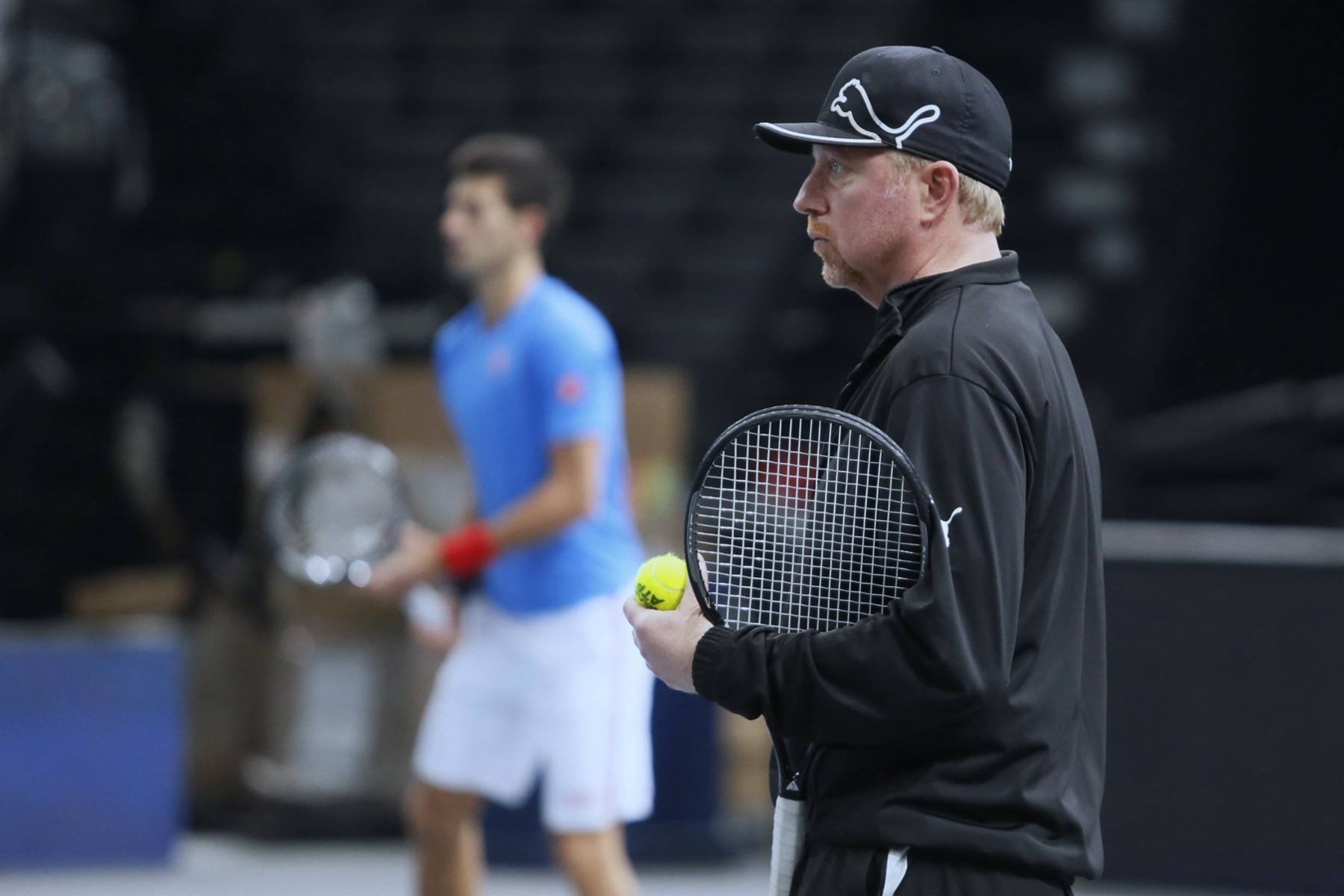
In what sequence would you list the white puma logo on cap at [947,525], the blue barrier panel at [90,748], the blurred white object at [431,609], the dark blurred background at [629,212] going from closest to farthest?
the white puma logo on cap at [947,525], the blurred white object at [431,609], the blue barrier panel at [90,748], the dark blurred background at [629,212]

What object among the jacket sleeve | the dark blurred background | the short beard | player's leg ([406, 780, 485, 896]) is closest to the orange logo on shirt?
player's leg ([406, 780, 485, 896])

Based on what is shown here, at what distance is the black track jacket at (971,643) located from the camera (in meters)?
2.03

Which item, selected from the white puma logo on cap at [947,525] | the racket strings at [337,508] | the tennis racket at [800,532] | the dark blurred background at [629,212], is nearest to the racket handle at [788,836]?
the tennis racket at [800,532]

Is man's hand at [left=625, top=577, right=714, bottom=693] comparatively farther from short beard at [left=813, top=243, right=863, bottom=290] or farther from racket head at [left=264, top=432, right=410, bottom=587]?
racket head at [left=264, top=432, right=410, bottom=587]

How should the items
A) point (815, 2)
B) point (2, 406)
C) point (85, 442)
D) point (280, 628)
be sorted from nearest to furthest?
point (280, 628), point (2, 406), point (85, 442), point (815, 2)

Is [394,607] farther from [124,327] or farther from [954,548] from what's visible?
[954,548]

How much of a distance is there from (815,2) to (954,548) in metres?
9.24

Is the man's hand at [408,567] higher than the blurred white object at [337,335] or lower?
lower

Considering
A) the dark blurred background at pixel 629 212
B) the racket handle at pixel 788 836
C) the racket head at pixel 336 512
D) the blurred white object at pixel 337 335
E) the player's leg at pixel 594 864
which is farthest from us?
the dark blurred background at pixel 629 212

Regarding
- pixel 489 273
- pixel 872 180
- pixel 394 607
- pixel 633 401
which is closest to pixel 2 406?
pixel 394 607

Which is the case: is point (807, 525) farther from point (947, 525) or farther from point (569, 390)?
point (569, 390)

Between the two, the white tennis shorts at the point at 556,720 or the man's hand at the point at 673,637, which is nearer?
the man's hand at the point at 673,637

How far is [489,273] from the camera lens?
464cm

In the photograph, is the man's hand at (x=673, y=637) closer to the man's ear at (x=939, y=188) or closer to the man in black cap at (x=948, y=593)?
the man in black cap at (x=948, y=593)
